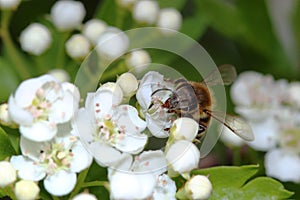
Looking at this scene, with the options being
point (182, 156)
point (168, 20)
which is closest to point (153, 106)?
point (182, 156)

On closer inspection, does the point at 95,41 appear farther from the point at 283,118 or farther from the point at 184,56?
the point at 283,118

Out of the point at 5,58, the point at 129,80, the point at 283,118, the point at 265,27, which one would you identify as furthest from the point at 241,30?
the point at 129,80

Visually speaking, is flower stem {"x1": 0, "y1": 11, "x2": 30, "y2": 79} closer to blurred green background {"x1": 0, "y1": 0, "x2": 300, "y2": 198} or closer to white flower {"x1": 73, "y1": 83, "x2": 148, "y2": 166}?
blurred green background {"x1": 0, "y1": 0, "x2": 300, "y2": 198}

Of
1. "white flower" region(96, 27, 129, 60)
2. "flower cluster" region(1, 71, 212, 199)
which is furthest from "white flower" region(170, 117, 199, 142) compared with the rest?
"white flower" region(96, 27, 129, 60)

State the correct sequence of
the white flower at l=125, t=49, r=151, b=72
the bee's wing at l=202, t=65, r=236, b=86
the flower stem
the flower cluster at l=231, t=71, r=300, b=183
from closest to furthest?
the bee's wing at l=202, t=65, r=236, b=86 → the white flower at l=125, t=49, r=151, b=72 → the flower stem → the flower cluster at l=231, t=71, r=300, b=183

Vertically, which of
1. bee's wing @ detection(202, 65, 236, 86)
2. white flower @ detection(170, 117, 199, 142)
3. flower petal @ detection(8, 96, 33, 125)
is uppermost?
bee's wing @ detection(202, 65, 236, 86)

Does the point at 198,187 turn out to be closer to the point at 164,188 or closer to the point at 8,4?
the point at 164,188

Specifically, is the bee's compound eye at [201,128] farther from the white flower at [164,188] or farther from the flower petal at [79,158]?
the flower petal at [79,158]

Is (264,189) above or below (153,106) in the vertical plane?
below

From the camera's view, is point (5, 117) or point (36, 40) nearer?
point (5, 117)
